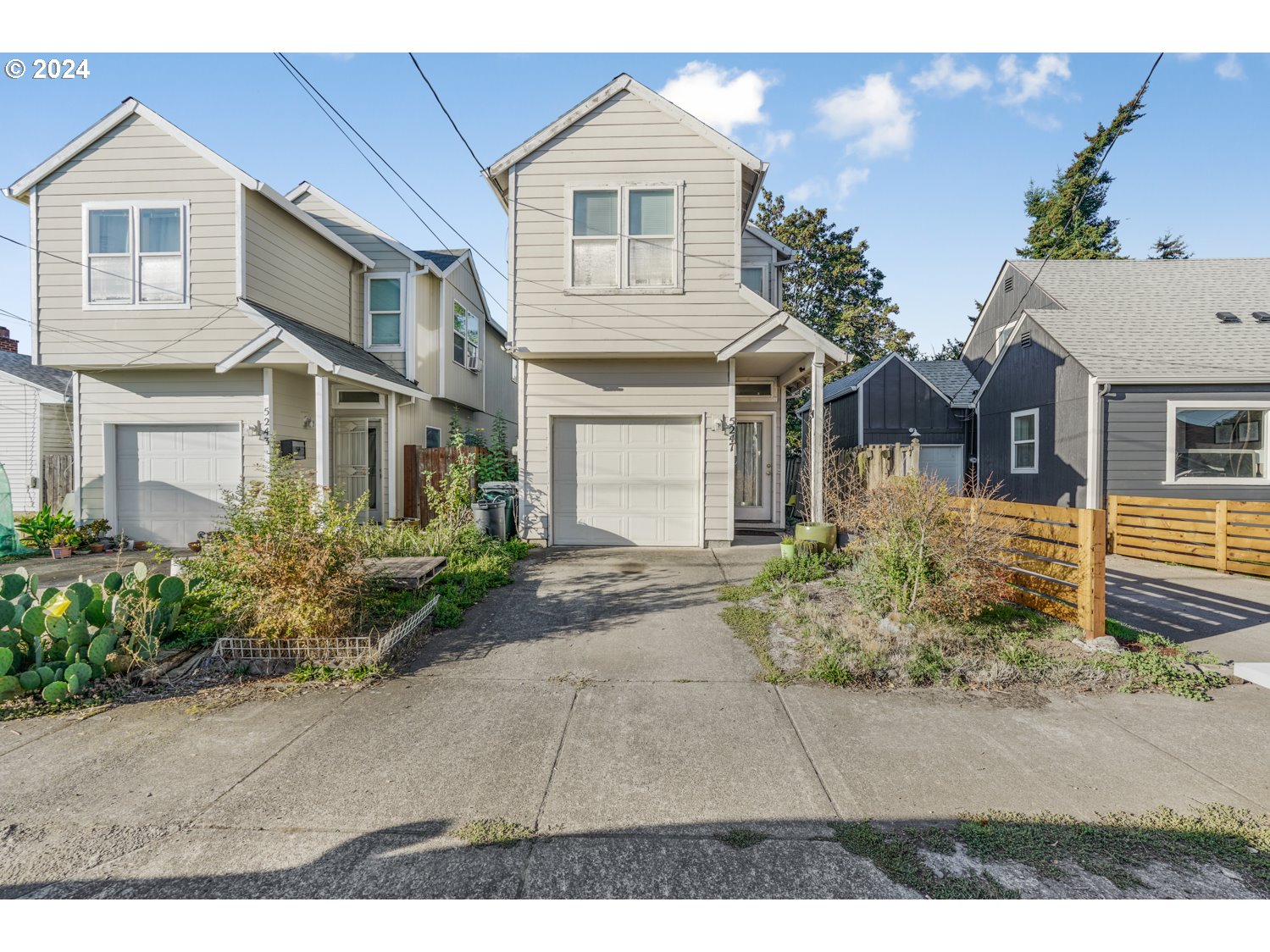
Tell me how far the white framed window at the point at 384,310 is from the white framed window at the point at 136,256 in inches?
136

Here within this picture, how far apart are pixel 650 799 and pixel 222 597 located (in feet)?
13.6

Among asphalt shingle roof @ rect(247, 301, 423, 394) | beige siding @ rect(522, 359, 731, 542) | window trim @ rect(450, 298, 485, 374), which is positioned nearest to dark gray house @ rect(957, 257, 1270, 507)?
beige siding @ rect(522, 359, 731, 542)

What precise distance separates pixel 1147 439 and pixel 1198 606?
16.3 ft

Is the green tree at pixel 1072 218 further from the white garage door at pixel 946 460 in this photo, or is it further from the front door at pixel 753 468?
the front door at pixel 753 468

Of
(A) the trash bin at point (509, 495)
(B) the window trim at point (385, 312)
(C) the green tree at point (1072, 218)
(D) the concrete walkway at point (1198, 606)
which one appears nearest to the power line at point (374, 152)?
(B) the window trim at point (385, 312)

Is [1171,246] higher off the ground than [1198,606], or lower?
higher

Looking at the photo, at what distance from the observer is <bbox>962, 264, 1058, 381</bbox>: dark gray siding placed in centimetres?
1449

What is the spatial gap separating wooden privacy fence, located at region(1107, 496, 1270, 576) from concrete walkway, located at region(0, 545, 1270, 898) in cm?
552

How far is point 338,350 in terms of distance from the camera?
1057 centimetres

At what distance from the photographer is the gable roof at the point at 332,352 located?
894 centimetres

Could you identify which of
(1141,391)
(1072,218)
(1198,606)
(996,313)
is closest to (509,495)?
(1198,606)

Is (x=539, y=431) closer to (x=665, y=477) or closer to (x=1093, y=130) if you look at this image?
(x=665, y=477)

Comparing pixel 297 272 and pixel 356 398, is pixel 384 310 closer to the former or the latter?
pixel 297 272

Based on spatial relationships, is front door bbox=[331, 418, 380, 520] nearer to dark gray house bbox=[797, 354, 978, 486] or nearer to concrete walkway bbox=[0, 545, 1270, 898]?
concrete walkway bbox=[0, 545, 1270, 898]
